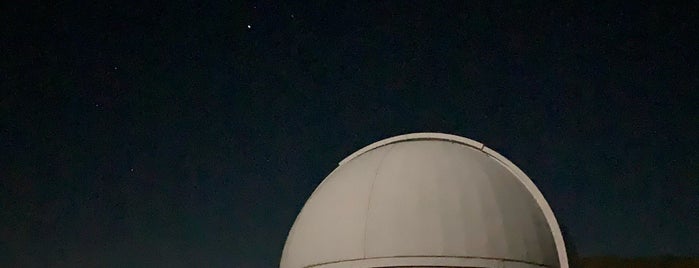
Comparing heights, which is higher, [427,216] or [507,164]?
[507,164]

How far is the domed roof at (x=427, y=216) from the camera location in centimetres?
508

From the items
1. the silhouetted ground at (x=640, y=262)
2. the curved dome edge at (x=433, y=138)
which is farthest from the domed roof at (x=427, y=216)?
the silhouetted ground at (x=640, y=262)

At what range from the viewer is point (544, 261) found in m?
5.33

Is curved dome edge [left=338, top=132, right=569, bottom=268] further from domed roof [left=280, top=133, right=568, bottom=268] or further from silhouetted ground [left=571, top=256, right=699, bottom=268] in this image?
silhouetted ground [left=571, top=256, right=699, bottom=268]

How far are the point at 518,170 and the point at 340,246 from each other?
1.94m

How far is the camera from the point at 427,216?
523 centimetres

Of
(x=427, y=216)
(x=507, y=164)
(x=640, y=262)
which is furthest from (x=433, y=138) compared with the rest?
(x=640, y=262)

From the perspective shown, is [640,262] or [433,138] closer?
[433,138]

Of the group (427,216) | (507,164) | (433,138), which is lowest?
(427,216)

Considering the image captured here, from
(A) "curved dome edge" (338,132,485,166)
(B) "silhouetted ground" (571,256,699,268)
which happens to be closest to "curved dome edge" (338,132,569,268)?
(A) "curved dome edge" (338,132,485,166)

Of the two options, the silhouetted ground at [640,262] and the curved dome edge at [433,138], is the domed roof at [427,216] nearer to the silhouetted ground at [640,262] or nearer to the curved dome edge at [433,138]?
the curved dome edge at [433,138]

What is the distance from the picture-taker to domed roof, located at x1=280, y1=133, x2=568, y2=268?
508 cm

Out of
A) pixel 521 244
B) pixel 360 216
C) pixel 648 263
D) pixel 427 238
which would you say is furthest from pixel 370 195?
pixel 648 263

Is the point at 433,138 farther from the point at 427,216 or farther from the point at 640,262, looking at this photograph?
the point at 640,262
